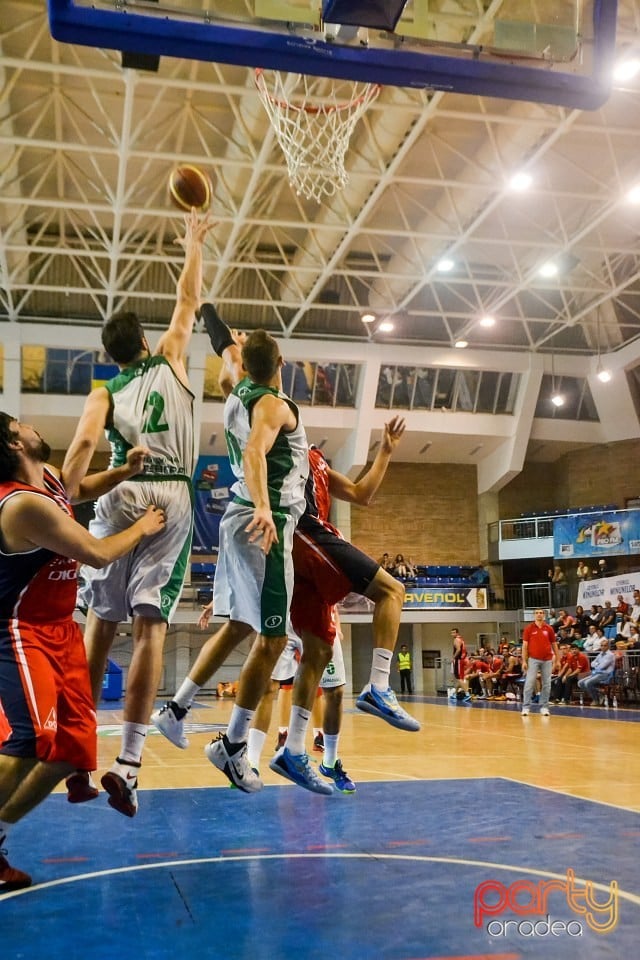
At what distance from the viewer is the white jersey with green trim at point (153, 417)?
473cm

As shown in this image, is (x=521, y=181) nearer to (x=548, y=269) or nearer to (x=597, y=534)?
(x=548, y=269)

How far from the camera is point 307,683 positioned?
547 cm

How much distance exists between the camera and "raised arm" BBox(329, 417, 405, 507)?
5.79m

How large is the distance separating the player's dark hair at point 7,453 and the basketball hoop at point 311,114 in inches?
352

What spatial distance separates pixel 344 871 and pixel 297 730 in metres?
0.93

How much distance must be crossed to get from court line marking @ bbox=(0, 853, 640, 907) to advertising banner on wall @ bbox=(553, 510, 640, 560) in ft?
72.3

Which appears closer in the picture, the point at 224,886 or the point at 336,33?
the point at 224,886

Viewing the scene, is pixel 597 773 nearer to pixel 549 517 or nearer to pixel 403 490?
pixel 549 517

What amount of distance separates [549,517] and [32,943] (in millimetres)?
26791

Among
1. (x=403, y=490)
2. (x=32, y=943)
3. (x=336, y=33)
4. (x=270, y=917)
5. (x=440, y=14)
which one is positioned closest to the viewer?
(x=32, y=943)

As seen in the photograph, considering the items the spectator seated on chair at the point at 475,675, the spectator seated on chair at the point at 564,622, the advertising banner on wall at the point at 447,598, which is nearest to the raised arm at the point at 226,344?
the spectator seated on chair at the point at 564,622

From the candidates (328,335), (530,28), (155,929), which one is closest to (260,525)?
(155,929)

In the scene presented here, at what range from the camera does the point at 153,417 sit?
Result: 15.6 ft

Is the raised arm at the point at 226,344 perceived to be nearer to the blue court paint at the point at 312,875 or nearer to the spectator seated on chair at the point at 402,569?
the blue court paint at the point at 312,875
